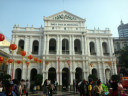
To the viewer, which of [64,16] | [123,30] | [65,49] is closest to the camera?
[65,49]

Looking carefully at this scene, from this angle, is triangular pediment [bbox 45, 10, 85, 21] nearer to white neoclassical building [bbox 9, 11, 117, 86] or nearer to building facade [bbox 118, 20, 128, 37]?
white neoclassical building [bbox 9, 11, 117, 86]

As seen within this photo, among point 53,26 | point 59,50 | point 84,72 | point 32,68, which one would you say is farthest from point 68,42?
point 32,68

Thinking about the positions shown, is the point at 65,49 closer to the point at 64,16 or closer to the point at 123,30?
the point at 64,16

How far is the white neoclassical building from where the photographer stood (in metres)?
23.7

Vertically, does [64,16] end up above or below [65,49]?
above

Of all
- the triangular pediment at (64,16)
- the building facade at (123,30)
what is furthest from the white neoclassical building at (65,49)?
the building facade at (123,30)

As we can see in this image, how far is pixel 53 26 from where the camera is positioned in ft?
85.2

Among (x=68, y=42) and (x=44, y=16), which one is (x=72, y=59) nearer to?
(x=68, y=42)

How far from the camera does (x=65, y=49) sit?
2480 cm

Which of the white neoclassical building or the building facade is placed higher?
the building facade

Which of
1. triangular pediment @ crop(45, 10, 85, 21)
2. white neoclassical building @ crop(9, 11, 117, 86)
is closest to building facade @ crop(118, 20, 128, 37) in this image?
white neoclassical building @ crop(9, 11, 117, 86)

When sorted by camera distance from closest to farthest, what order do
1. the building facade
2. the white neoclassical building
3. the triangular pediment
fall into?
1. the white neoclassical building
2. the triangular pediment
3. the building facade

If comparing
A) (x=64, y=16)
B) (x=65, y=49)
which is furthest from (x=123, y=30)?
(x=65, y=49)

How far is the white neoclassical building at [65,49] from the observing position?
77.7 feet
